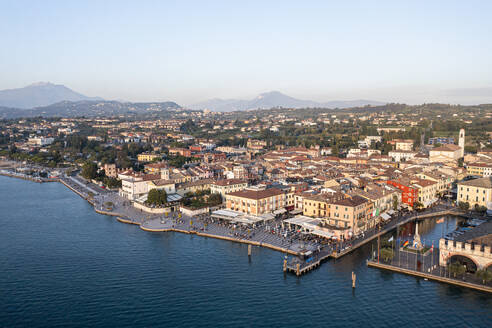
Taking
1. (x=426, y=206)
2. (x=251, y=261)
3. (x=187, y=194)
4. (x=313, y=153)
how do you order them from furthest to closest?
(x=313, y=153), (x=187, y=194), (x=426, y=206), (x=251, y=261)

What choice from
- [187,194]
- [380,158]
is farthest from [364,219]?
[380,158]

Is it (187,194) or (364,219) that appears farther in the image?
(187,194)

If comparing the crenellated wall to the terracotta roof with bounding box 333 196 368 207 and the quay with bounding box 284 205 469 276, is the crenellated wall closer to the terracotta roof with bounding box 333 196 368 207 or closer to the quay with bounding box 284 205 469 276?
the quay with bounding box 284 205 469 276

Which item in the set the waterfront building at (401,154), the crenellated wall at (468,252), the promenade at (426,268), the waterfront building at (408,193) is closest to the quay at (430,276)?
the promenade at (426,268)

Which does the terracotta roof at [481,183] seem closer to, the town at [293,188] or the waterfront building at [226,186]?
the town at [293,188]

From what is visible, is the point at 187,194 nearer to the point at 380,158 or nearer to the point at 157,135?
the point at 380,158

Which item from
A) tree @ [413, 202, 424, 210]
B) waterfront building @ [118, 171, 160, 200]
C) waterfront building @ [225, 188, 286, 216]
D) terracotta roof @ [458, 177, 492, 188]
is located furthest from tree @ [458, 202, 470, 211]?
waterfront building @ [118, 171, 160, 200]
